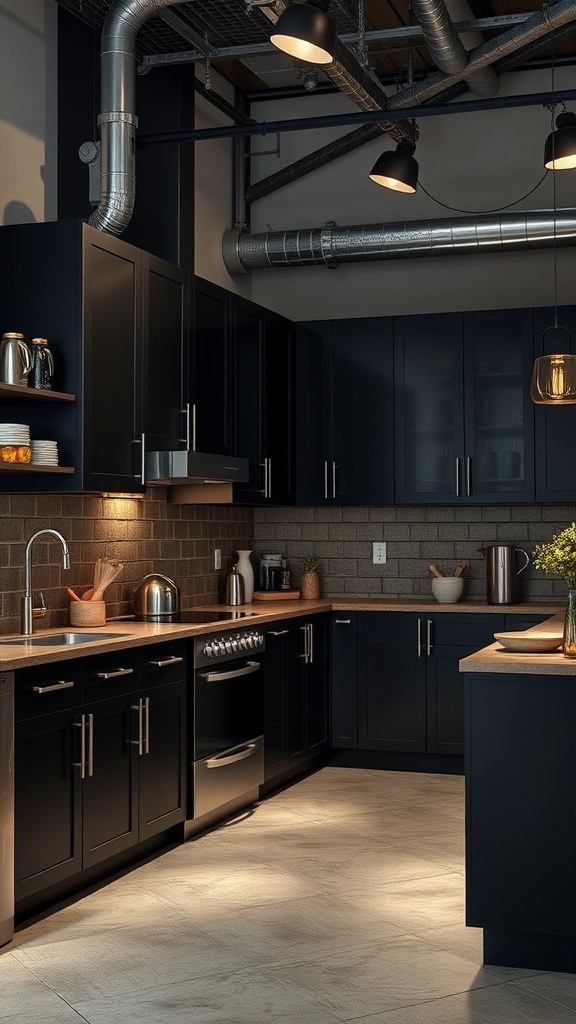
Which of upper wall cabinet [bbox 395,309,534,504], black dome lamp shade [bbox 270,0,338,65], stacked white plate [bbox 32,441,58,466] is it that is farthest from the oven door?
black dome lamp shade [bbox 270,0,338,65]

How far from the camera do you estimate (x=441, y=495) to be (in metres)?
6.59

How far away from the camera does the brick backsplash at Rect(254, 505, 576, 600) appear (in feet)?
22.2

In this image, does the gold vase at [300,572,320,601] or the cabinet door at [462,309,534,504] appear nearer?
the cabinet door at [462,309,534,504]

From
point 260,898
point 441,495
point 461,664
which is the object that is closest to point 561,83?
point 441,495

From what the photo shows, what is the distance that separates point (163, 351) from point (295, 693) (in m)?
2.01

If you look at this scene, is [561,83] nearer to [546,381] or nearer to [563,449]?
[563,449]

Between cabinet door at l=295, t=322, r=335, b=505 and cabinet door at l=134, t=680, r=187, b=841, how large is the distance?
7.36 feet

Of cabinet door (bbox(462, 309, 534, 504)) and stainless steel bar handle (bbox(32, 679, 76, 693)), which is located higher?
cabinet door (bbox(462, 309, 534, 504))

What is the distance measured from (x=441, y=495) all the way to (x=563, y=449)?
2.36ft

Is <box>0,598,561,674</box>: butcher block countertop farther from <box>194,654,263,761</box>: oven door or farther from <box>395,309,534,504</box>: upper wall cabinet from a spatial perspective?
<box>395,309,534,504</box>: upper wall cabinet

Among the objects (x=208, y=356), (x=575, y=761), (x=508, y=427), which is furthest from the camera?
(x=508, y=427)


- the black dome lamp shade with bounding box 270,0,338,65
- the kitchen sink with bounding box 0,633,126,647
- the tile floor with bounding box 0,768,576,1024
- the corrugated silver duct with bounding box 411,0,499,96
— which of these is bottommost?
the tile floor with bounding box 0,768,576,1024

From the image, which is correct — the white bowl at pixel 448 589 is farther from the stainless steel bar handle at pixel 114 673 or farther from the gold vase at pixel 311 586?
the stainless steel bar handle at pixel 114 673

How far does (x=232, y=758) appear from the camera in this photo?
5254mm
